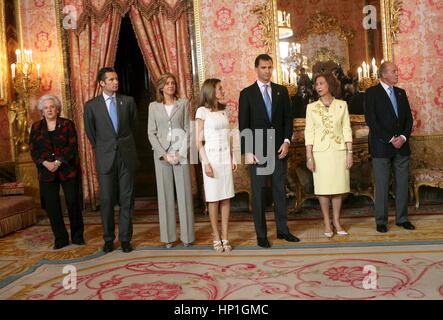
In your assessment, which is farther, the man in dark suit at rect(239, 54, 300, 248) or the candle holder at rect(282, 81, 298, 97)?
the candle holder at rect(282, 81, 298, 97)

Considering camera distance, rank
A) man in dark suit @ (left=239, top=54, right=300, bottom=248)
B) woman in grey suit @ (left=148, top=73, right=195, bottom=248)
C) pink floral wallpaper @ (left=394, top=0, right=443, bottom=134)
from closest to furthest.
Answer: man in dark suit @ (left=239, top=54, right=300, bottom=248) → woman in grey suit @ (left=148, top=73, right=195, bottom=248) → pink floral wallpaper @ (left=394, top=0, right=443, bottom=134)

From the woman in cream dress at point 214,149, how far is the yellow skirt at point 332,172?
34.3 inches

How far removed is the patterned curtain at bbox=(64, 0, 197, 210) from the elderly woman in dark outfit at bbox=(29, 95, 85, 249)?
1921 millimetres

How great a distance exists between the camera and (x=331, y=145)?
4.29m

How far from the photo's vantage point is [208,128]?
4074 mm

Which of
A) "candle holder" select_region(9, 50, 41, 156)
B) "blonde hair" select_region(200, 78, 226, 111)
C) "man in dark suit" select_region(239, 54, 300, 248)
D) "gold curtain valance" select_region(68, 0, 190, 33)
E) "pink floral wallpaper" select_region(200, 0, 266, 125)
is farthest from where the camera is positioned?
"candle holder" select_region(9, 50, 41, 156)

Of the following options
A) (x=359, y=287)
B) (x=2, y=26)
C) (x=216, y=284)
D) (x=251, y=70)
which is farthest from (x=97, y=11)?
(x=359, y=287)

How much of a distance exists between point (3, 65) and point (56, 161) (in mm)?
2738

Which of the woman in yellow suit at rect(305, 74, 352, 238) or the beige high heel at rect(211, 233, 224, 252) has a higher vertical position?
the woman in yellow suit at rect(305, 74, 352, 238)

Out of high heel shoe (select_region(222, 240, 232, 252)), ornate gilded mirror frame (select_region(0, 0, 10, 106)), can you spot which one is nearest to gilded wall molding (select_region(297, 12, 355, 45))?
high heel shoe (select_region(222, 240, 232, 252))

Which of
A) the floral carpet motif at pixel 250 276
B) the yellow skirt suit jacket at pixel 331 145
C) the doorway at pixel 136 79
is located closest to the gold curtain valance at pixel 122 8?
the doorway at pixel 136 79

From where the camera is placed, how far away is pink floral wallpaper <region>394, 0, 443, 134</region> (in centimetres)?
574

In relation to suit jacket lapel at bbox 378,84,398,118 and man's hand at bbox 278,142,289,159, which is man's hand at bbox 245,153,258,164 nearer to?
man's hand at bbox 278,142,289,159

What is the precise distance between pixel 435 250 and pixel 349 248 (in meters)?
0.67
